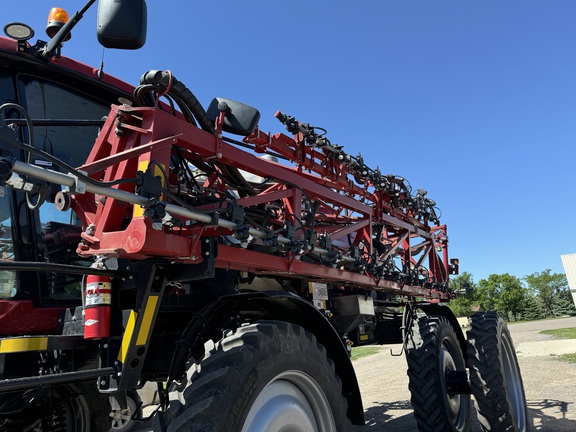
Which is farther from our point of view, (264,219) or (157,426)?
(264,219)

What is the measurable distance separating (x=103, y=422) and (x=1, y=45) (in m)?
2.84

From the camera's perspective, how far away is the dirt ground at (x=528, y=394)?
21.4 ft

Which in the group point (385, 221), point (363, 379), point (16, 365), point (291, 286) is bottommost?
point (363, 379)

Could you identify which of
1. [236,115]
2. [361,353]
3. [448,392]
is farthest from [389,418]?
[361,353]

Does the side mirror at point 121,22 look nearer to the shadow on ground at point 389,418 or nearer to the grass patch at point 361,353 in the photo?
the shadow on ground at point 389,418

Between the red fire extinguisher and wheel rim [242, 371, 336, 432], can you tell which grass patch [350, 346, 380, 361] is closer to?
wheel rim [242, 371, 336, 432]

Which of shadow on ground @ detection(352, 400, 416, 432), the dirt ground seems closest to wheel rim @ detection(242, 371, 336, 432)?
shadow on ground @ detection(352, 400, 416, 432)

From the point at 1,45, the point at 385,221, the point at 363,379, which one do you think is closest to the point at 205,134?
the point at 1,45

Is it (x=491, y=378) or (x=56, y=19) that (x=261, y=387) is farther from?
(x=491, y=378)

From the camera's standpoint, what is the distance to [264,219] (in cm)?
353

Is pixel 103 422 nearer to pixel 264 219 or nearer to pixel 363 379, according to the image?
pixel 264 219

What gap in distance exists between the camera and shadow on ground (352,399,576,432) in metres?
6.23

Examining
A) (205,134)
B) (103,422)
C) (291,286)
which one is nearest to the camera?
(205,134)

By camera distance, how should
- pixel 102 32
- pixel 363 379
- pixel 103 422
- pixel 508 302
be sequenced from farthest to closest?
1. pixel 508 302
2. pixel 363 379
3. pixel 103 422
4. pixel 102 32
